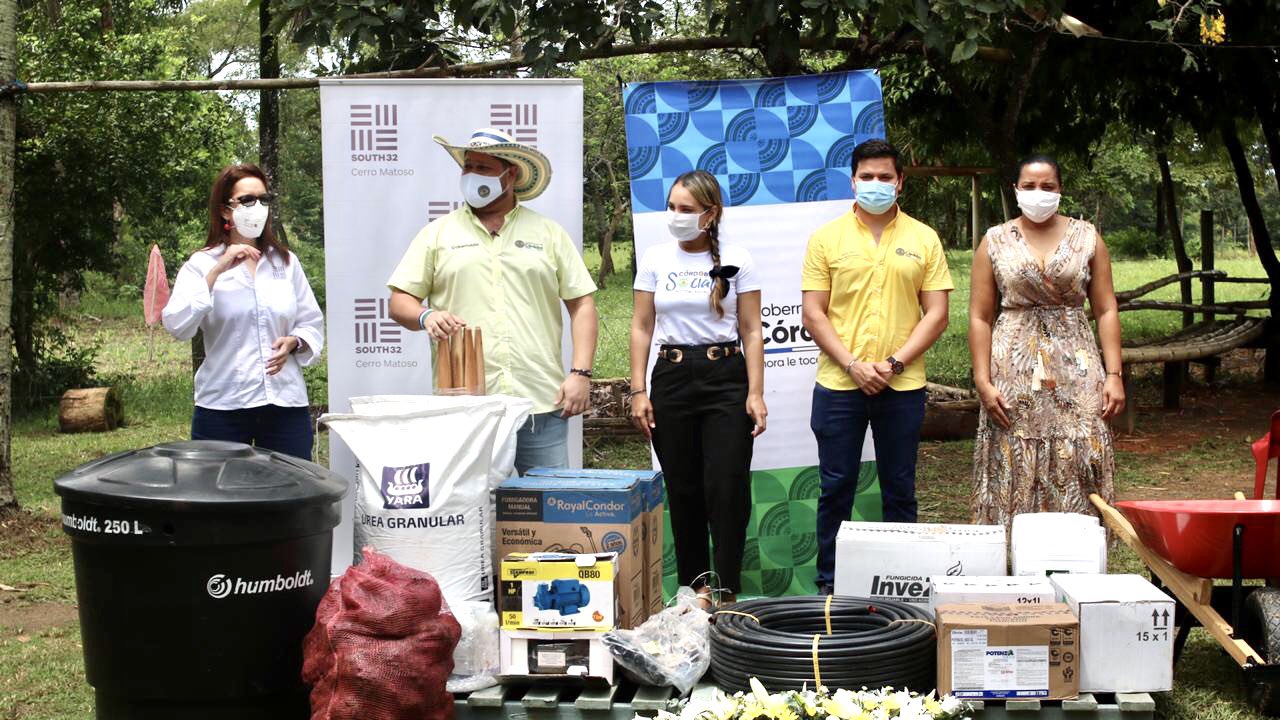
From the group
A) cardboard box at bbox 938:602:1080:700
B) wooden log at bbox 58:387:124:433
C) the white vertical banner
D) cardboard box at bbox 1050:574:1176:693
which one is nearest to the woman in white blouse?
the white vertical banner

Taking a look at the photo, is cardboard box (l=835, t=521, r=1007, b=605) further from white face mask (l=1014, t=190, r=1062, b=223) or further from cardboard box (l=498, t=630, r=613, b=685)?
white face mask (l=1014, t=190, r=1062, b=223)

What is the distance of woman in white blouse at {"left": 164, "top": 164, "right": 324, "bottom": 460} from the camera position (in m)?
4.59

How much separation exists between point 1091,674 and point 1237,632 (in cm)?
61

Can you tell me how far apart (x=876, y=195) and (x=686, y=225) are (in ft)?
2.43

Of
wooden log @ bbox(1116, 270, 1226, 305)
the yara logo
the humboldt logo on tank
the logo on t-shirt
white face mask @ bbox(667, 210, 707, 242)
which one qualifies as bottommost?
the humboldt logo on tank

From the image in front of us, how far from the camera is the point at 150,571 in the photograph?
3357mm

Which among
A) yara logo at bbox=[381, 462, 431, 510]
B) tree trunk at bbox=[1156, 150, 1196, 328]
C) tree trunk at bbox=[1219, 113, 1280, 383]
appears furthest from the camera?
tree trunk at bbox=[1156, 150, 1196, 328]

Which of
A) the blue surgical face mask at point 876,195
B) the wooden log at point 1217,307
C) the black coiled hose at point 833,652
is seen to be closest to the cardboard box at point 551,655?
the black coiled hose at point 833,652

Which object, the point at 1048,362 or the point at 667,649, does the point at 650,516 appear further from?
the point at 1048,362

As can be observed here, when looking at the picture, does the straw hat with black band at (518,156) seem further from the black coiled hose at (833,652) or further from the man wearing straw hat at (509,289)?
the black coiled hose at (833,652)

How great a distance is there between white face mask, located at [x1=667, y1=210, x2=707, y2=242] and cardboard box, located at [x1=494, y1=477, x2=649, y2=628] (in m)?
1.10

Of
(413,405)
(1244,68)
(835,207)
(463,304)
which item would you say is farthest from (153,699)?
(1244,68)

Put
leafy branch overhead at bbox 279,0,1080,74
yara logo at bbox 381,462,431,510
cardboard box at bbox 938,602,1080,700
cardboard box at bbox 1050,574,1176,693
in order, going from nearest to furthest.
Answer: cardboard box at bbox 938,602,1080,700, cardboard box at bbox 1050,574,1176,693, yara logo at bbox 381,462,431,510, leafy branch overhead at bbox 279,0,1080,74

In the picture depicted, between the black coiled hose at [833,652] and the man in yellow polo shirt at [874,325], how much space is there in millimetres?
1093
